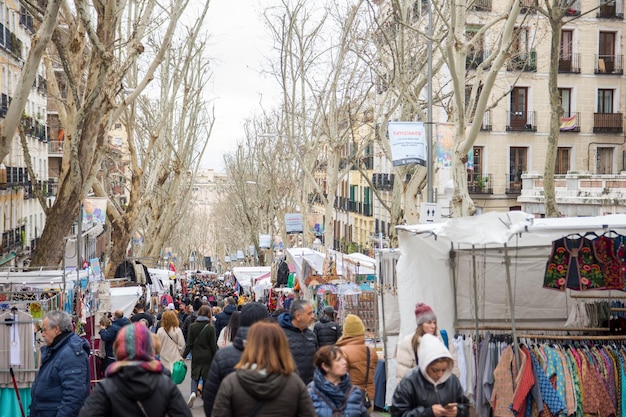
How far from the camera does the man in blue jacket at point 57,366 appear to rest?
24.1 ft

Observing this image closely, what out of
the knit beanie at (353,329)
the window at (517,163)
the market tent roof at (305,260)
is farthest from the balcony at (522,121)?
the knit beanie at (353,329)

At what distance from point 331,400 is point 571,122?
125 ft

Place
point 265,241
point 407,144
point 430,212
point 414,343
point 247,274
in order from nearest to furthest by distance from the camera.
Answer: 1. point 414,343
2. point 430,212
3. point 407,144
4. point 247,274
5. point 265,241

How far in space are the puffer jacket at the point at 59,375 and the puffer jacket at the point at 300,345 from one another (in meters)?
1.69

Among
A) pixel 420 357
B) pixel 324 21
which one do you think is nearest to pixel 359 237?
pixel 324 21

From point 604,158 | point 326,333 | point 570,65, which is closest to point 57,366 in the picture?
point 326,333

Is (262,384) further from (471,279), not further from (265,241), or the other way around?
(265,241)

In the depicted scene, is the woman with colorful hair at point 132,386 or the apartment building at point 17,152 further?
the apartment building at point 17,152

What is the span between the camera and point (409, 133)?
1833cm

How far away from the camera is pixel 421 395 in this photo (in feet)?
19.9

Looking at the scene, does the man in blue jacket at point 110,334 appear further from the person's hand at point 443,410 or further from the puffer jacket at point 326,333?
the person's hand at point 443,410

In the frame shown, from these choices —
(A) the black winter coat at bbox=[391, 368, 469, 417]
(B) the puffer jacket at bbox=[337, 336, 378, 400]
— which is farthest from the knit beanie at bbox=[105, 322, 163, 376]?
(B) the puffer jacket at bbox=[337, 336, 378, 400]

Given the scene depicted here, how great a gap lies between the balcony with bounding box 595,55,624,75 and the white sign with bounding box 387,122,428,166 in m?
27.2

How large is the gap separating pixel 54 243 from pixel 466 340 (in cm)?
806
